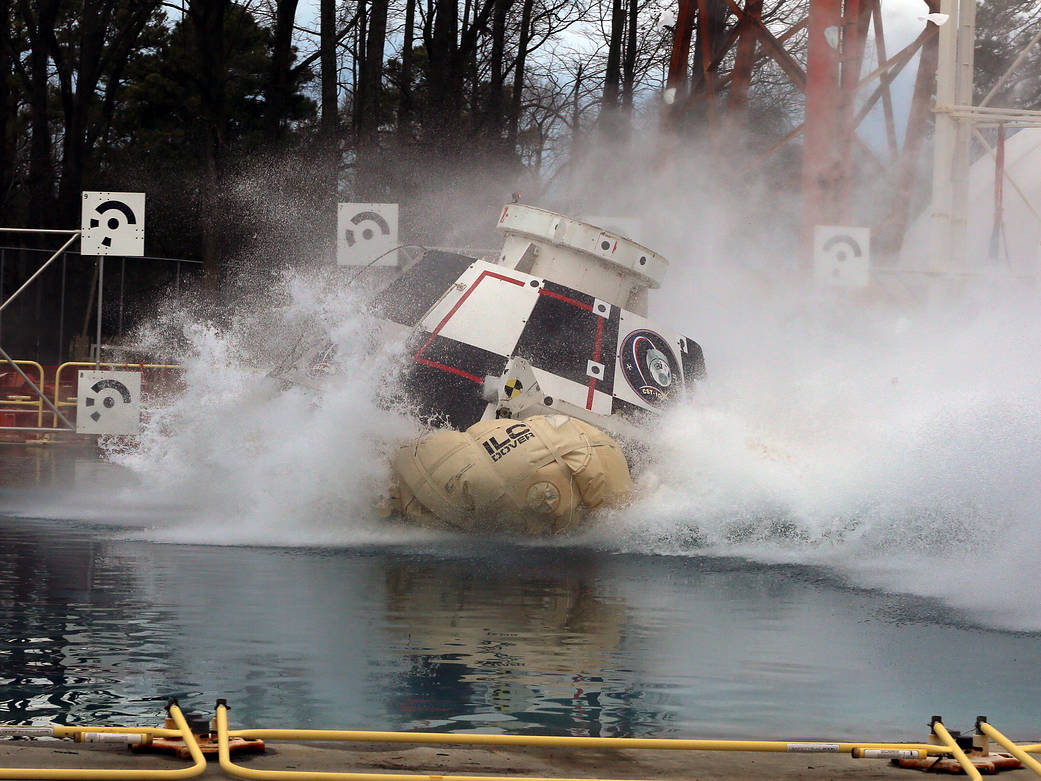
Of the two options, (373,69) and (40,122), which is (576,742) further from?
(40,122)

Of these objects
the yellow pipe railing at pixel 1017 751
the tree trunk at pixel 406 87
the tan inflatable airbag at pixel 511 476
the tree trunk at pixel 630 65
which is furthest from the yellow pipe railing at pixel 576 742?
the tree trunk at pixel 630 65

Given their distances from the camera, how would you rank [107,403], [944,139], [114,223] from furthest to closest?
[944,139] < [114,223] < [107,403]

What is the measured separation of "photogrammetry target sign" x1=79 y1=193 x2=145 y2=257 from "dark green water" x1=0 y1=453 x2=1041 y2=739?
206 inches

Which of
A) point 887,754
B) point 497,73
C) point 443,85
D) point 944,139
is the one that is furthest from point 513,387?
point 497,73

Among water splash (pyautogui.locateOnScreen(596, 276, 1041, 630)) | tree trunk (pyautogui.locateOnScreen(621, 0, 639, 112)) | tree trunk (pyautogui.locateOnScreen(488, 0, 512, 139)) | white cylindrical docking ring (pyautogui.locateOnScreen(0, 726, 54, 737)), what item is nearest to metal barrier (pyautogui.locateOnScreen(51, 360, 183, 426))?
water splash (pyautogui.locateOnScreen(596, 276, 1041, 630))

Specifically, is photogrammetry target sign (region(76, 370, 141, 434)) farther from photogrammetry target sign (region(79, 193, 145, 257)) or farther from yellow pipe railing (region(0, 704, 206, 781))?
yellow pipe railing (region(0, 704, 206, 781))

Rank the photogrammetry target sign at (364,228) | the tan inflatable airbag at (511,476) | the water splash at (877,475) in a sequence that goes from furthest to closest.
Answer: the photogrammetry target sign at (364,228) < the tan inflatable airbag at (511,476) < the water splash at (877,475)

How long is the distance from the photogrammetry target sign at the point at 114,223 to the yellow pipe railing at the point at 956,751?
11928 millimetres

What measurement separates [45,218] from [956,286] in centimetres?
2207

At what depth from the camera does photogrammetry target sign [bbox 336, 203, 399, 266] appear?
690 inches

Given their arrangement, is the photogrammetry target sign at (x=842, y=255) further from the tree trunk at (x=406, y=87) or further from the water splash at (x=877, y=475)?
the tree trunk at (x=406, y=87)

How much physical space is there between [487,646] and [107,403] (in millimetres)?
9108

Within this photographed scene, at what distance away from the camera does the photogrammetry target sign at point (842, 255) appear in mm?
21531

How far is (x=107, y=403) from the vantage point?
15617 mm
